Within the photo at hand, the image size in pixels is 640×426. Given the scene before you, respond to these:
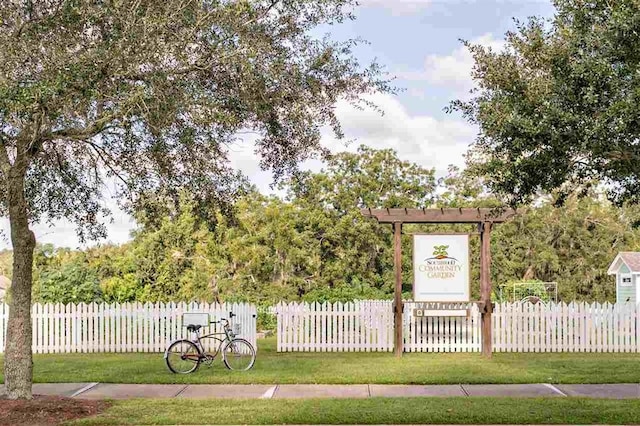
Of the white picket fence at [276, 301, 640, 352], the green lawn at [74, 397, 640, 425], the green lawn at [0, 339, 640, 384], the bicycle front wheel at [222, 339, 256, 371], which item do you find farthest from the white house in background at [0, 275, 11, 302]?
the green lawn at [74, 397, 640, 425]

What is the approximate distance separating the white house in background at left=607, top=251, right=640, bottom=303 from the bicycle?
70.7ft

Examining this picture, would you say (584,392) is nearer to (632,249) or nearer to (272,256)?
(272,256)

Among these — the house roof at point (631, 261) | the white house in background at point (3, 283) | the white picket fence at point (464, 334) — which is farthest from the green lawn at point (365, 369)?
the white house in background at point (3, 283)

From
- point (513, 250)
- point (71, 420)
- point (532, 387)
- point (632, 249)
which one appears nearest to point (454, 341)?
point (532, 387)

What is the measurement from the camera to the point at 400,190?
98.1 ft

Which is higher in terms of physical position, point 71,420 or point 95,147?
point 95,147

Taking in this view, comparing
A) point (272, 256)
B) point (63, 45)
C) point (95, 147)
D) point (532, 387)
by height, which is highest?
point (63, 45)

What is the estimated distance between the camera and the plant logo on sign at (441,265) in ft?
53.9

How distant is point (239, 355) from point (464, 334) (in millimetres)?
5791

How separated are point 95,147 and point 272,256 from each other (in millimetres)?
18303

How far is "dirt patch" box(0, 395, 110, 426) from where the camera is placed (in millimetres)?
9117

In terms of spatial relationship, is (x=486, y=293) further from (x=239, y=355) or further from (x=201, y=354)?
(x=201, y=354)

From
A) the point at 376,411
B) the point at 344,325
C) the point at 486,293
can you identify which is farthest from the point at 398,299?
the point at 376,411

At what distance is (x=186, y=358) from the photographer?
13.1m
